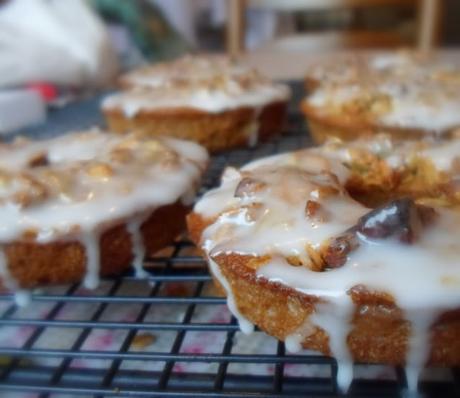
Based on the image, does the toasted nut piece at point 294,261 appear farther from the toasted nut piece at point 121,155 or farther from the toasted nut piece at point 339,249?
the toasted nut piece at point 121,155

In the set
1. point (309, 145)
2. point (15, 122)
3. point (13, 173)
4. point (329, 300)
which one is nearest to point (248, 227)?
point (329, 300)

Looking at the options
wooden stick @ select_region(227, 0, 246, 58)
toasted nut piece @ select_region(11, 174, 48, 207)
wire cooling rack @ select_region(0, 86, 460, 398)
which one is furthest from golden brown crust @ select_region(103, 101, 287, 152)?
wooden stick @ select_region(227, 0, 246, 58)

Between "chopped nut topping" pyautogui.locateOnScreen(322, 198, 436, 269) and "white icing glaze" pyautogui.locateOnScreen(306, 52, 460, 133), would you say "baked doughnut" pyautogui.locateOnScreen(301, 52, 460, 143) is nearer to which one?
"white icing glaze" pyautogui.locateOnScreen(306, 52, 460, 133)

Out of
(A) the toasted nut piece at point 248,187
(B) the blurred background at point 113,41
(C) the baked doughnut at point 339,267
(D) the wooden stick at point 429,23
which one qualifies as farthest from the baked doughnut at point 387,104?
(D) the wooden stick at point 429,23

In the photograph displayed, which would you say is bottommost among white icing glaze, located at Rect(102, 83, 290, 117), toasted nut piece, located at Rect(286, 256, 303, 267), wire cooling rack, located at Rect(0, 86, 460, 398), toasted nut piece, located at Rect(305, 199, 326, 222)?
wire cooling rack, located at Rect(0, 86, 460, 398)

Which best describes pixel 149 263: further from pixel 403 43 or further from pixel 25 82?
pixel 403 43

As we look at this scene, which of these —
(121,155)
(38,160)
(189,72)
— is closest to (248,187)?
(121,155)

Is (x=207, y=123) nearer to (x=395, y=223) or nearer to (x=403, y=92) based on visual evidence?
(x=403, y=92)

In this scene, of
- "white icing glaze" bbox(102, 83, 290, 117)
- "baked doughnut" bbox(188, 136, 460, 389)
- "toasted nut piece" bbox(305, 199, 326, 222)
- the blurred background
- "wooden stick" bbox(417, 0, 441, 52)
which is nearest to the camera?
"baked doughnut" bbox(188, 136, 460, 389)
